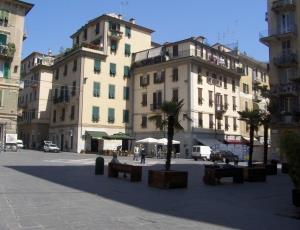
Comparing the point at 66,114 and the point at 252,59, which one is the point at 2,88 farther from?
the point at 252,59

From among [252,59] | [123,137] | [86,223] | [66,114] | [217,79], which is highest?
[252,59]

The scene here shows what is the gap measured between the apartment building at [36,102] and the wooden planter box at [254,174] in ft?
162

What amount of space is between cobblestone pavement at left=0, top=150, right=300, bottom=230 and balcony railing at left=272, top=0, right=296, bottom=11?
29.5 m

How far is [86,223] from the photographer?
25.0 feet

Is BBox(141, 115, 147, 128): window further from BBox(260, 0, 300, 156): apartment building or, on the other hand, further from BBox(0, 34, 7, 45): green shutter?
BBox(0, 34, 7, 45): green shutter

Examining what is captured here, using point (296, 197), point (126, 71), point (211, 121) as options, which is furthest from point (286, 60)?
point (296, 197)

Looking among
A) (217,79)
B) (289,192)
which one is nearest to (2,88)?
(217,79)

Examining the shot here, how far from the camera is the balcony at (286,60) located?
38359 millimetres

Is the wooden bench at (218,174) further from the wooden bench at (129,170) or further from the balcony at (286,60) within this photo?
the balcony at (286,60)

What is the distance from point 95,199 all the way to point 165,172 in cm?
382

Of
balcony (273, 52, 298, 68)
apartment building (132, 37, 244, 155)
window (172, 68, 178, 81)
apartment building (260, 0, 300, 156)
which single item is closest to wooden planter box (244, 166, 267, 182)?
apartment building (260, 0, 300, 156)

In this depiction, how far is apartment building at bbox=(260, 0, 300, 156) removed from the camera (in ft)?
125

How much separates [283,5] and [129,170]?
99.3ft

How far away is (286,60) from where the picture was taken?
3906cm
